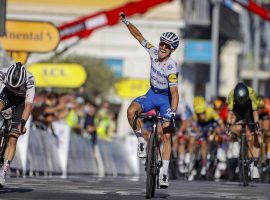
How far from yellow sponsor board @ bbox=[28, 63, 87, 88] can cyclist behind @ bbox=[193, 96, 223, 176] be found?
613 centimetres

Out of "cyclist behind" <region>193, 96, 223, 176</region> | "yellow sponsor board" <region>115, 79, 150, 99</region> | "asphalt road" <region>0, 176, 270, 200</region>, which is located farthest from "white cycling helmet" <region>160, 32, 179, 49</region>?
"yellow sponsor board" <region>115, 79, 150, 99</region>

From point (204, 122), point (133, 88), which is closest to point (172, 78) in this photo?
point (204, 122)

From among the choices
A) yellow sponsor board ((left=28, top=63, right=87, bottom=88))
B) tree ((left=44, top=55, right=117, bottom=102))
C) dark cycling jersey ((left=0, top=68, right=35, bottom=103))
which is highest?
tree ((left=44, top=55, right=117, bottom=102))

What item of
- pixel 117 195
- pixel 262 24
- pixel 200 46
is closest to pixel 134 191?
pixel 117 195

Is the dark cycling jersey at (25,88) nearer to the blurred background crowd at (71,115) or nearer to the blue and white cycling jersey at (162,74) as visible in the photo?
the blue and white cycling jersey at (162,74)

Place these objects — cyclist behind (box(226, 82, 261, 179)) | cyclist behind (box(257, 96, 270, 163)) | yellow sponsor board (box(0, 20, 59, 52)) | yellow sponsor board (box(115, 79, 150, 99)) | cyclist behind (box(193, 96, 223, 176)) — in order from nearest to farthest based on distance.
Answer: cyclist behind (box(226, 82, 261, 179))
cyclist behind (box(257, 96, 270, 163))
cyclist behind (box(193, 96, 223, 176))
yellow sponsor board (box(0, 20, 59, 52))
yellow sponsor board (box(115, 79, 150, 99))

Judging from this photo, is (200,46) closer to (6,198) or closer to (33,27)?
(33,27)

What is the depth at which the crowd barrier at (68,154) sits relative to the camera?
84.6 feet

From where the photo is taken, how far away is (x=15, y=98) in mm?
16172

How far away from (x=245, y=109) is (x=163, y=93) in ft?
16.1

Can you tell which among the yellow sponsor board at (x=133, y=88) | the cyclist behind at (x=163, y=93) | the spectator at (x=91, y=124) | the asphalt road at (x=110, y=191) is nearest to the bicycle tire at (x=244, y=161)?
the asphalt road at (x=110, y=191)

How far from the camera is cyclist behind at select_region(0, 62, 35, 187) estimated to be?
51.9 ft

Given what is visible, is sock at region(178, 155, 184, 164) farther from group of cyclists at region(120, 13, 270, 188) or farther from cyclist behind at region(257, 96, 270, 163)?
cyclist behind at region(257, 96, 270, 163)

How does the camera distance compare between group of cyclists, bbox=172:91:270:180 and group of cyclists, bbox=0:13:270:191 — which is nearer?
group of cyclists, bbox=0:13:270:191
